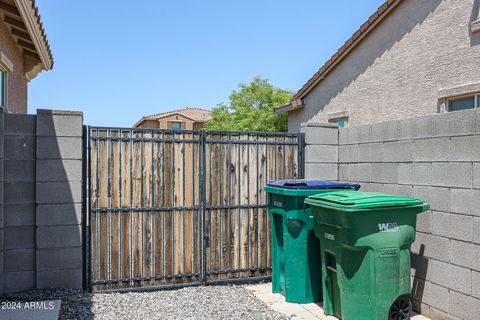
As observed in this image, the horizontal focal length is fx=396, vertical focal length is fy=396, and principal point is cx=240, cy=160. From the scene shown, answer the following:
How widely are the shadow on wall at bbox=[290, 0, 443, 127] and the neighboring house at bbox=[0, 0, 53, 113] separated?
7035mm

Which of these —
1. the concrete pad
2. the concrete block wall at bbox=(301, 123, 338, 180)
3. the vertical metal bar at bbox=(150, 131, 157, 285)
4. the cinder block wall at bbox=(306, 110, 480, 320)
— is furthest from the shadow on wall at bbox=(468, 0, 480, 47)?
the vertical metal bar at bbox=(150, 131, 157, 285)

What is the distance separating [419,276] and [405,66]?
18.0 ft

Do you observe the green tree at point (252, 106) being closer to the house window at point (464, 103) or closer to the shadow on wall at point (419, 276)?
the house window at point (464, 103)

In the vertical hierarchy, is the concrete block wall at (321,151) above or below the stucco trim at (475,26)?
below

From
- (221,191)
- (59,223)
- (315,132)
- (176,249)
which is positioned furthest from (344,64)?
(59,223)

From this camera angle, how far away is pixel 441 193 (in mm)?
4031

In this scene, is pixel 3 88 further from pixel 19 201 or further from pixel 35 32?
pixel 19 201

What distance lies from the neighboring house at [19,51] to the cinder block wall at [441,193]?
485cm

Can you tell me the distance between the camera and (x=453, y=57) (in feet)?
23.9

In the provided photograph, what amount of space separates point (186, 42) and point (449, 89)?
30.6ft

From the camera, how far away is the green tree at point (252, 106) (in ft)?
72.2

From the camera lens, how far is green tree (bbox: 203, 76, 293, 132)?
22.0 m

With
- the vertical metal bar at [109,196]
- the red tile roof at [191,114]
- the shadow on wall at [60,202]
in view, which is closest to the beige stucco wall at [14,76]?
the shadow on wall at [60,202]

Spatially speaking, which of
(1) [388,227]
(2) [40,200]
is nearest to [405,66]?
(1) [388,227]
